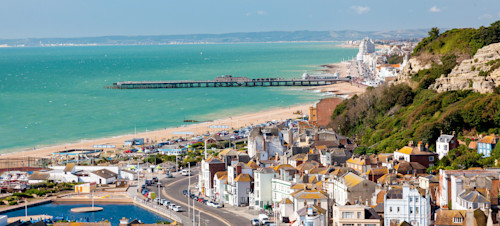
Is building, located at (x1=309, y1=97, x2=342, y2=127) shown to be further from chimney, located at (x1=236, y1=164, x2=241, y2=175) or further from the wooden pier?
the wooden pier

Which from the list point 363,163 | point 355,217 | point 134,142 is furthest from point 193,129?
point 355,217

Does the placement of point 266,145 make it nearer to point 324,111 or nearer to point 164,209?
point 164,209

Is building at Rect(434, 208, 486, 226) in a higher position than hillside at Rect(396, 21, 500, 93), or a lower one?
lower

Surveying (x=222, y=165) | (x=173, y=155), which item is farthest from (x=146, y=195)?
(x=173, y=155)

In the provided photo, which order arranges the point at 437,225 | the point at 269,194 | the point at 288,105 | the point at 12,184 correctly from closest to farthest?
the point at 437,225
the point at 269,194
the point at 12,184
the point at 288,105

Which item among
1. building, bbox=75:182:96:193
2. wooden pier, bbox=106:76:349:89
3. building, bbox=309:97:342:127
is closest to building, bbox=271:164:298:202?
building, bbox=75:182:96:193

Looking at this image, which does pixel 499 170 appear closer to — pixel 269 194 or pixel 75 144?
pixel 269 194
